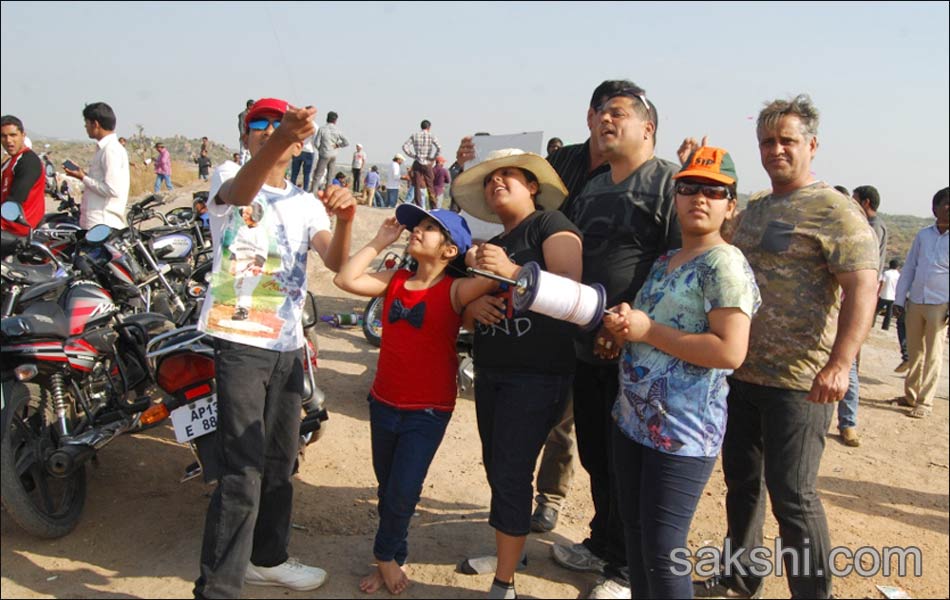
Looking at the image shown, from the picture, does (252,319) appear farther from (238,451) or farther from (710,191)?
(710,191)

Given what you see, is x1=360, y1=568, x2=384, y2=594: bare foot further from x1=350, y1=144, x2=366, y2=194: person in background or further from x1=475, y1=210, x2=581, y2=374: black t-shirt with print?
x1=350, y1=144, x2=366, y2=194: person in background

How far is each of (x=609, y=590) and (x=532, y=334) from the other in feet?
4.08

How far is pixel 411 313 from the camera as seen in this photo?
3.20 metres

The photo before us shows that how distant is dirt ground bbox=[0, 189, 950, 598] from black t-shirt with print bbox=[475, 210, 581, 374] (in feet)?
3.65

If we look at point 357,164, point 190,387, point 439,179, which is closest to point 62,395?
point 190,387

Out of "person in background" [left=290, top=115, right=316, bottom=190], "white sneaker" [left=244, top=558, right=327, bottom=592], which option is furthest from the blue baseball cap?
"person in background" [left=290, top=115, right=316, bottom=190]

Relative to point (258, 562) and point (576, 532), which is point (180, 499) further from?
point (576, 532)

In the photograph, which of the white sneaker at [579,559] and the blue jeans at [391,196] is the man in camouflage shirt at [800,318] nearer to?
the white sneaker at [579,559]

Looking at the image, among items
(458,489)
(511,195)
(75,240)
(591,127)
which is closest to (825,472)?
(458,489)

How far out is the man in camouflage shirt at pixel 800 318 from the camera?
9.76 feet

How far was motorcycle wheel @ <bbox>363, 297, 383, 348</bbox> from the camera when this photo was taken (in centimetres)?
771

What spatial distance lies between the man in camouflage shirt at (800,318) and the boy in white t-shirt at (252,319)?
1784 mm

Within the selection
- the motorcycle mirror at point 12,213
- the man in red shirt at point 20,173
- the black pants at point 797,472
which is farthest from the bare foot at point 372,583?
the man in red shirt at point 20,173

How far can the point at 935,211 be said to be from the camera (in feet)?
23.8
